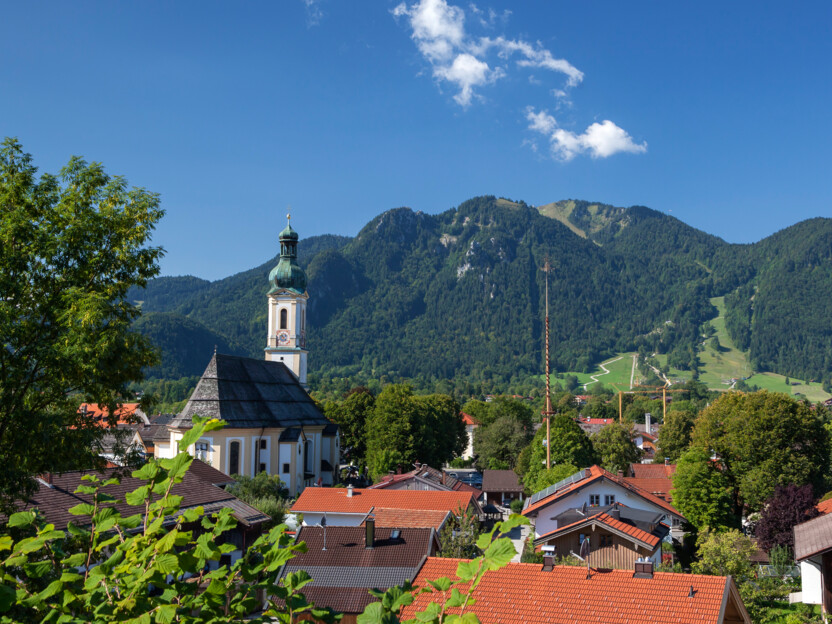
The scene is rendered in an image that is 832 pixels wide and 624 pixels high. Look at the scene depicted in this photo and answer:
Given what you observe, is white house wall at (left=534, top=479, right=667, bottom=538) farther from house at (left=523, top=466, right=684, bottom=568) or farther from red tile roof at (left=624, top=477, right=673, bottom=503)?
red tile roof at (left=624, top=477, right=673, bottom=503)

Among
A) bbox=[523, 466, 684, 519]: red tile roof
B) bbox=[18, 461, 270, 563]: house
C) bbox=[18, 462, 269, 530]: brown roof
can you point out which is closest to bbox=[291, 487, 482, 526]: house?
bbox=[523, 466, 684, 519]: red tile roof

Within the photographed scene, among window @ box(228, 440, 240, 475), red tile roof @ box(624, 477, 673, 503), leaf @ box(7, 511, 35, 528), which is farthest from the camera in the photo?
window @ box(228, 440, 240, 475)

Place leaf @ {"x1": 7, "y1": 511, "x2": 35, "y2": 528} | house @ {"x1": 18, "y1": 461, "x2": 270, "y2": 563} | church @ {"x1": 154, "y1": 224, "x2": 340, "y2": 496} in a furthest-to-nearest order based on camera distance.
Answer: church @ {"x1": 154, "y1": 224, "x2": 340, "y2": 496} → house @ {"x1": 18, "y1": 461, "x2": 270, "y2": 563} → leaf @ {"x1": 7, "y1": 511, "x2": 35, "y2": 528}

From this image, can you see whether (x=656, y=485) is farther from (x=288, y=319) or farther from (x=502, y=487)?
(x=288, y=319)

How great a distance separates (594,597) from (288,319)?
173ft

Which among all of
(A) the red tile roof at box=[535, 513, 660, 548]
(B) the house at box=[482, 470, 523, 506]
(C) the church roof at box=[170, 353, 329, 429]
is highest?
(C) the church roof at box=[170, 353, 329, 429]

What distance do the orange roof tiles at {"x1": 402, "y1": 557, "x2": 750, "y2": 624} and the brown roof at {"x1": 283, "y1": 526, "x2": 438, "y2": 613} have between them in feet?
14.3

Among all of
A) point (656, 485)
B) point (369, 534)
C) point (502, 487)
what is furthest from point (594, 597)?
point (502, 487)

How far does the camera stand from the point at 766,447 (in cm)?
3894

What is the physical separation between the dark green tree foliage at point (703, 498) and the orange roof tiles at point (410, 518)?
11823mm

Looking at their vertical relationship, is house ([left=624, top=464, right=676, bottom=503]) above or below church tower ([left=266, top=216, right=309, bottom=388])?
below

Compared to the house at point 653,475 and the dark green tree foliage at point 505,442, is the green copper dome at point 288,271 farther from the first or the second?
the house at point 653,475

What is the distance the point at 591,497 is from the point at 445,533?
768 centimetres

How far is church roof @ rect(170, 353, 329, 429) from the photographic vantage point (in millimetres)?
48562
